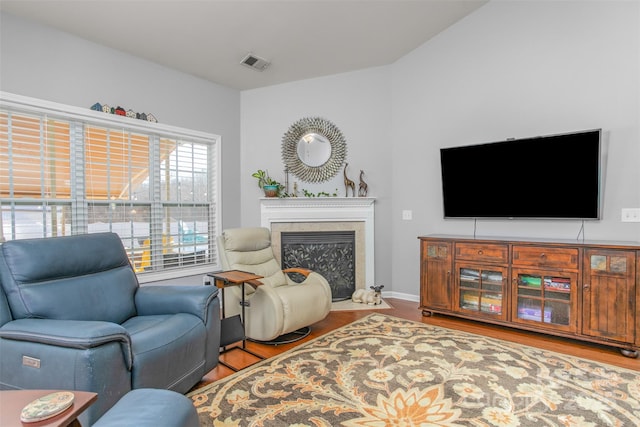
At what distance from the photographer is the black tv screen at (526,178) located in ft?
9.55

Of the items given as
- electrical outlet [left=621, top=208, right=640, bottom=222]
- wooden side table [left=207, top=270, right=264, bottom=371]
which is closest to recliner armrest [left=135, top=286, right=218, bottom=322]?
wooden side table [left=207, top=270, right=264, bottom=371]

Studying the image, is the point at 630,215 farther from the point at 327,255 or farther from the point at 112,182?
the point at 112,182

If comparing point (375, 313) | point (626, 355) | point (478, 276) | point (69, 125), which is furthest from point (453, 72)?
point (69, 125)

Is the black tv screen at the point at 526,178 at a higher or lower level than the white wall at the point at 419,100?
lower

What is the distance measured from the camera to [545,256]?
116 inches

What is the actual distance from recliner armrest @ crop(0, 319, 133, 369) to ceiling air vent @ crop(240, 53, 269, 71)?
299 centimetres

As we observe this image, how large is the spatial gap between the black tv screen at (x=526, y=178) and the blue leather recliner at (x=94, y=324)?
2.69 metres

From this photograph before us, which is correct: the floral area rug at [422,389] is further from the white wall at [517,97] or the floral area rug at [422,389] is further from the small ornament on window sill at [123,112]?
the small ornament on window sill at [123,112]

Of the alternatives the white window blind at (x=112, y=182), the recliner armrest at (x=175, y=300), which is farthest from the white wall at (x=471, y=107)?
the recliner armrest at (x=175, y=300)

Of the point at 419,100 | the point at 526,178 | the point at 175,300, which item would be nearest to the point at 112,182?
the point at 175,300

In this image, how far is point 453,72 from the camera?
12.8 ft

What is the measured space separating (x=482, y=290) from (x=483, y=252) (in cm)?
37

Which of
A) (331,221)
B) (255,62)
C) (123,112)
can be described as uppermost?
(255,62)

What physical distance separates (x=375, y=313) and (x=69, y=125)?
350 centimetres
